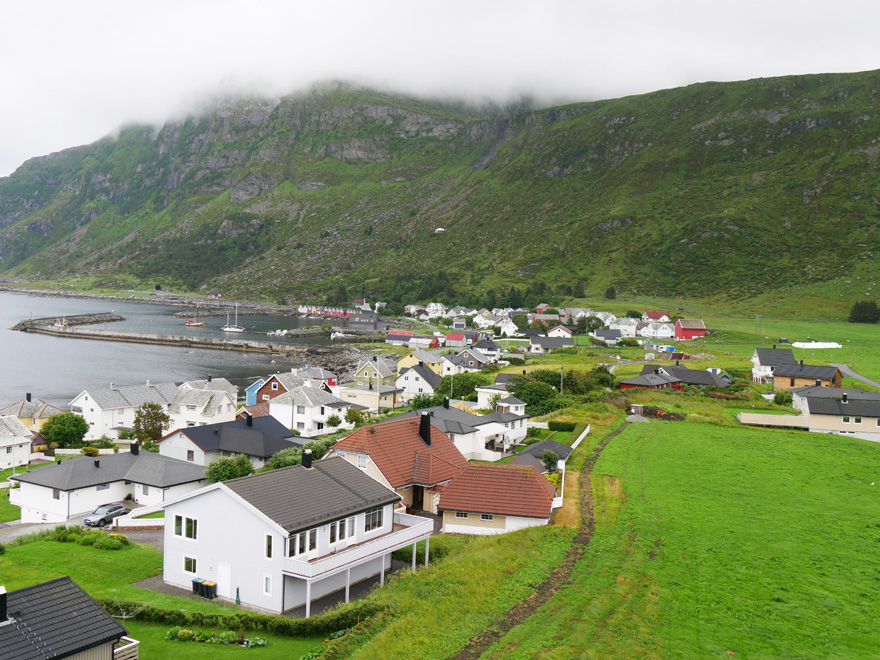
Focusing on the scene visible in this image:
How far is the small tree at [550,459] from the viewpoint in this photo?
33938mm

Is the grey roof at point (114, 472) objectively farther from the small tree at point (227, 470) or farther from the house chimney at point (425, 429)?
the house chimney at point (425, 429)

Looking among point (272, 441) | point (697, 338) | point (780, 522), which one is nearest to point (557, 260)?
point (697, 338)

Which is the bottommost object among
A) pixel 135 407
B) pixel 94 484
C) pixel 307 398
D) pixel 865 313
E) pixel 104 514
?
pixel 135 407

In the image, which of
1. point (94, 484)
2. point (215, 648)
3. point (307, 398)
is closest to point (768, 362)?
point (307, 398)

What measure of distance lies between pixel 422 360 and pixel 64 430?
143ft

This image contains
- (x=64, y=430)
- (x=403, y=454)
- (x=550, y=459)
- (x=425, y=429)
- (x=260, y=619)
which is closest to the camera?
(x=260, y=619)

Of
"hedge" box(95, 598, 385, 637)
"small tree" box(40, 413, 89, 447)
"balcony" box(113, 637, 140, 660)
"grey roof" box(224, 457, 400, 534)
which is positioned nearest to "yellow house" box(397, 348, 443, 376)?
"small tree" box(40, 413, 89, 447)

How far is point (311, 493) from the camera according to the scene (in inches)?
A: 848

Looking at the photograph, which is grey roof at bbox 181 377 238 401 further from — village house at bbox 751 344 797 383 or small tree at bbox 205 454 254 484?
village house at bbox 751 344 797 383

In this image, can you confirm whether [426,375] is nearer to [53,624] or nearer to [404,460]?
[404,460]

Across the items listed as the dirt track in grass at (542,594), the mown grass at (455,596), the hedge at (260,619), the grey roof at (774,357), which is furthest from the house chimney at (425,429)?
the grey roof at (774,357)

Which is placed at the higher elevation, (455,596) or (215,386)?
(455,596)

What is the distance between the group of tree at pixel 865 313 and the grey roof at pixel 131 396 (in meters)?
117

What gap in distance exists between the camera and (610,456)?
34938 mm
